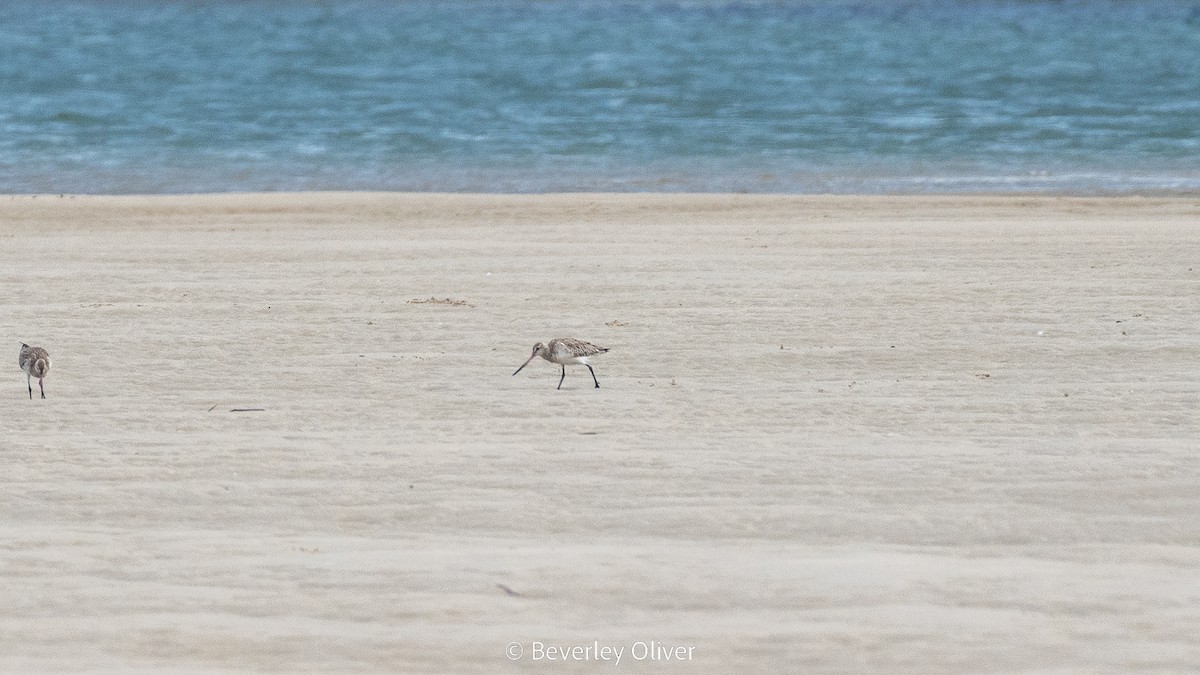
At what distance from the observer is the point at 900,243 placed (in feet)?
40.6

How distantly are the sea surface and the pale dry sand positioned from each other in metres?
7.54

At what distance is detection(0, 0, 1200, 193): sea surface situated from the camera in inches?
759

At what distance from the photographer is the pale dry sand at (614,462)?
15.5 ft

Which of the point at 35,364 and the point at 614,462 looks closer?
the point at 614,462

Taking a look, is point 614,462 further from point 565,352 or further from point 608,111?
point 608,111

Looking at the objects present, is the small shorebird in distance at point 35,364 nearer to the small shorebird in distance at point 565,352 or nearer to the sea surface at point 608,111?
the small shorebird in distance at point 565,352

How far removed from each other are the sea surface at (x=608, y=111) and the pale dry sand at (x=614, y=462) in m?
7.54

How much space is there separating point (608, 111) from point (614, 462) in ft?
67.0

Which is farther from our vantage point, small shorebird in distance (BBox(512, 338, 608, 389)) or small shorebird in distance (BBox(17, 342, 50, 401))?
small shorebird in distance (BBox(512, 338, 608, 389))

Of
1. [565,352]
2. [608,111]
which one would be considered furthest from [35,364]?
[608,111]

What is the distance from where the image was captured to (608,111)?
2639cm

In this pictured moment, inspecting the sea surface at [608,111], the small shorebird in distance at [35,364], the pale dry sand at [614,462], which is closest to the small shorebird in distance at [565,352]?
the pale dry sand at [614,462]

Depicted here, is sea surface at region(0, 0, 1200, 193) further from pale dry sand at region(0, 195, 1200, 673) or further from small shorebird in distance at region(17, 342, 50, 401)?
small shorebird in distance at region(17, 342, 50, 401)

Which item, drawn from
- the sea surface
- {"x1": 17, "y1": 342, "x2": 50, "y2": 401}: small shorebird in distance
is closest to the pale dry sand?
{"x1": 17, "y1": 342, "x2": 50, "y2": 401}: small shorebird in distance
